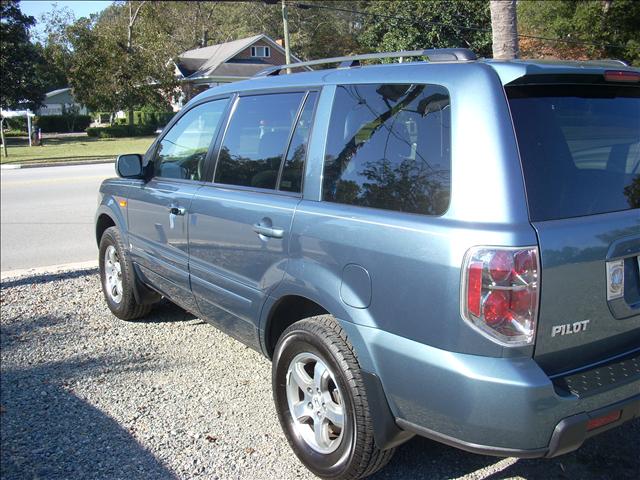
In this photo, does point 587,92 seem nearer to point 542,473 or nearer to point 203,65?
point 542,473

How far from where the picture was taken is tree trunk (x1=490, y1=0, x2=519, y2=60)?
825 centimetres

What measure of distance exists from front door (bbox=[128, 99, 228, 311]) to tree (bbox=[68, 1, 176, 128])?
40814 millimetres

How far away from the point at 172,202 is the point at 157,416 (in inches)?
57.0

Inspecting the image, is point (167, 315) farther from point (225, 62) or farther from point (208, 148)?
point (225, 62)

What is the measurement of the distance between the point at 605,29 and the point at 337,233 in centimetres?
2547

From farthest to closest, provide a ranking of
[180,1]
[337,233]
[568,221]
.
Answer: [180,1]
[337,233]
[568,221]

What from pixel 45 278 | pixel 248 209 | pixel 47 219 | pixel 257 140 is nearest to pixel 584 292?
pixel 248 209

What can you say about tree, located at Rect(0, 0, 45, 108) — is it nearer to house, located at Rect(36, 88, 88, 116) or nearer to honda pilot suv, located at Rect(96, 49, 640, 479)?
house, located at Rect(36, 88, 88, 116)

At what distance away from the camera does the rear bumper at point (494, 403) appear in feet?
7.56

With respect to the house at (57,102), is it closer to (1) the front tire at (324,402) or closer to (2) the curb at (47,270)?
(2) the curb at (47,270)

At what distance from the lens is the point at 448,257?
2379 mm

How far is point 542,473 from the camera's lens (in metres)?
3.15

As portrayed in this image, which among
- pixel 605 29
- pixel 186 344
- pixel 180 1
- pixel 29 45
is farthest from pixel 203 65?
pixel 186 344

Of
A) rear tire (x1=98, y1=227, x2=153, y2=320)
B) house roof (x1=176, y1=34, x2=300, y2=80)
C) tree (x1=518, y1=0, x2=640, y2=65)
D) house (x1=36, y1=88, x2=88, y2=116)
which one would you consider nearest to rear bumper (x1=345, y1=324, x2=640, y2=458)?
rear tire (x1=98, y1=227, x2=153, y2=320)
